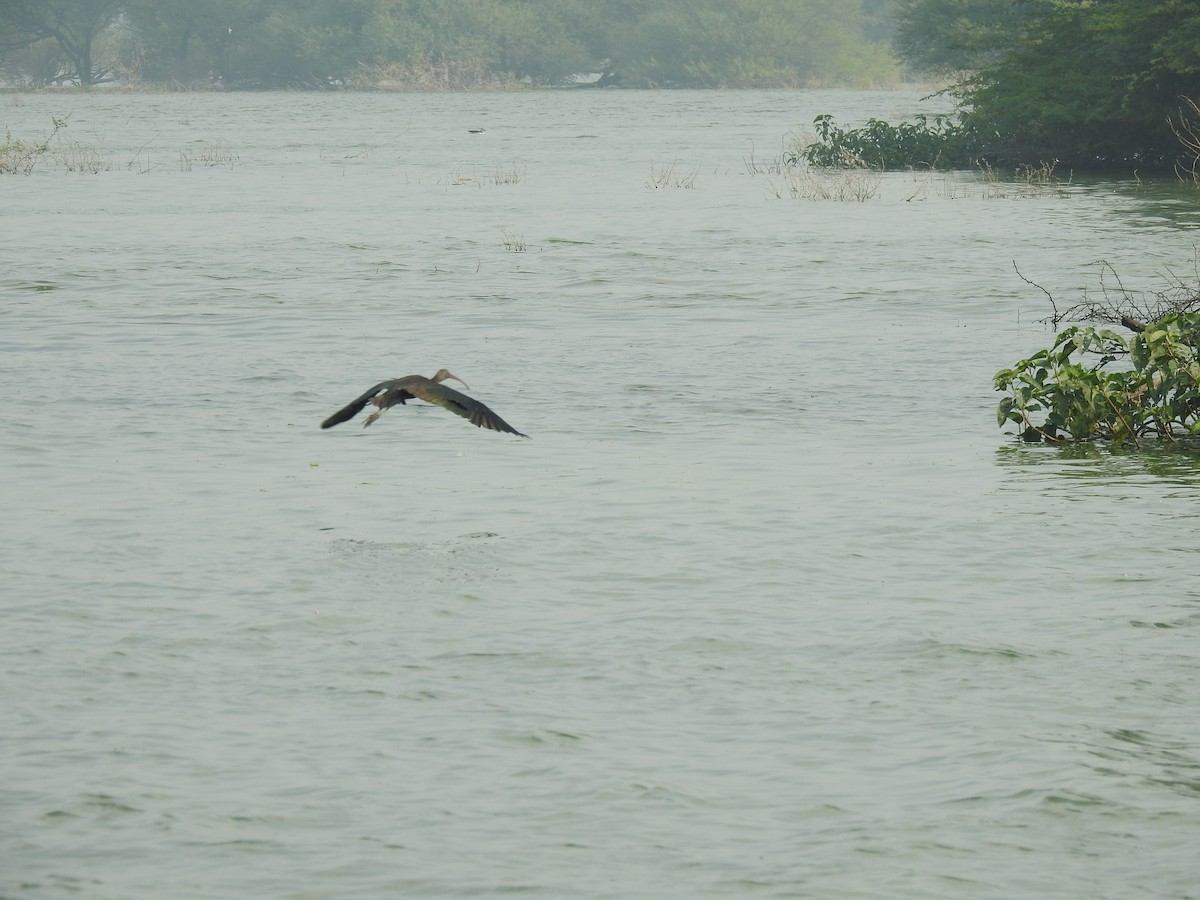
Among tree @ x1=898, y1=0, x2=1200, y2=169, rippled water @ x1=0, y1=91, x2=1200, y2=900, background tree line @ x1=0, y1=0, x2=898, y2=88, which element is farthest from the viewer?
background tree line @ x1=0, y1=0, x2=898, y2=88

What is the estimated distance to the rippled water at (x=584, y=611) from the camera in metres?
6.54

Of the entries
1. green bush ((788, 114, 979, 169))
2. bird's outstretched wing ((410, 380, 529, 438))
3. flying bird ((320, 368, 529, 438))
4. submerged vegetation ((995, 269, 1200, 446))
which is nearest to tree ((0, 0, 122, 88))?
green bush ((788, 114, 979, 169))

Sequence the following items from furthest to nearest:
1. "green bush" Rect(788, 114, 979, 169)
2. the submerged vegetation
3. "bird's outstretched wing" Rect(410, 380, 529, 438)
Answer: "green bush" Rect(788, 114, 979, 169), the submerged vegetation, "bird's outstretched wing" Rect(410, 380, 529, 438)

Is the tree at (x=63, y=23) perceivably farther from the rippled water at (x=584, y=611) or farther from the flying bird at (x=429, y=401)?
the flying bird at (x=429, y=401)

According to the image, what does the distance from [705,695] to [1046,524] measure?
3.71 metres

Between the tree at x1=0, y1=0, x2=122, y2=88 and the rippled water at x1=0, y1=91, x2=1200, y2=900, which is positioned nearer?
the rippled water at x1=0, y1=91, x2=1200, y2=900

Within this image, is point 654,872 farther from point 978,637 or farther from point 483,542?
point 483,542

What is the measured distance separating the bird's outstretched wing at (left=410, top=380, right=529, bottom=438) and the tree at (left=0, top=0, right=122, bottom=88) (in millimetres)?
118244

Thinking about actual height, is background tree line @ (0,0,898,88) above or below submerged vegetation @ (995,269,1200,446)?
above

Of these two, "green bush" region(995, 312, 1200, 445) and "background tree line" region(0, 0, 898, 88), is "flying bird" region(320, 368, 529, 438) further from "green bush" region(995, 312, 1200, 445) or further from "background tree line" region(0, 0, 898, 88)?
"background tree line" region(0, 0, 898, 88)

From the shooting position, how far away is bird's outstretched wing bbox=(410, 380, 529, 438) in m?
9.68

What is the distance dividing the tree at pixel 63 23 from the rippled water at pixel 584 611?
105817 mm

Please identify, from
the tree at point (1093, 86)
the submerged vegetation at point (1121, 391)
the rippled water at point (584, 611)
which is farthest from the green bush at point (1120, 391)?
the tree at point (1093, 86)

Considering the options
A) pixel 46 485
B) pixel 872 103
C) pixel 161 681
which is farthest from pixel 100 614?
pixel 872 103
